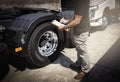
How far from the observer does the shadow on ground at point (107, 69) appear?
3.31 metres

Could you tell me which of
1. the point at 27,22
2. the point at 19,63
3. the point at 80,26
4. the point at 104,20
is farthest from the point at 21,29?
the point at 104,20

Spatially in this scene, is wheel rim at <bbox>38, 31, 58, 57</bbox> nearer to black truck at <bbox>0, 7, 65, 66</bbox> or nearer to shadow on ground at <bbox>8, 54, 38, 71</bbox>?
black truck at <bbox>0, 7, 65, 66</bbox>

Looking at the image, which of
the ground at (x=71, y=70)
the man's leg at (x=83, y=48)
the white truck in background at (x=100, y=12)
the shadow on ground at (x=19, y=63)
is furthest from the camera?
the white truck in background at (x=100, y=12)

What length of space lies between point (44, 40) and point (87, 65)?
1397mm

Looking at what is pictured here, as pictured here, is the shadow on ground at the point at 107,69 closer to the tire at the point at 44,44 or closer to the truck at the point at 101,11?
the tire at the point at 44,44

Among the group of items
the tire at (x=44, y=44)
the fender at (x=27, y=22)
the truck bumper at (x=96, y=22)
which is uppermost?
the fender at (x=27, y=22)

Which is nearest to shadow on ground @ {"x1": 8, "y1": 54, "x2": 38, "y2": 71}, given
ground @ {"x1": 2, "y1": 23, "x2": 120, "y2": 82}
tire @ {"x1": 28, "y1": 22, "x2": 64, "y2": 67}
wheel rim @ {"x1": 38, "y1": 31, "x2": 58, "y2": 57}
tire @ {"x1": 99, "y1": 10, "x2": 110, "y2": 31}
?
ground @ {"x1": 2, "y1": 23, "x2": 120, "y2": 82}

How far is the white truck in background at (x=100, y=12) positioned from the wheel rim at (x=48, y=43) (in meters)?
2.39

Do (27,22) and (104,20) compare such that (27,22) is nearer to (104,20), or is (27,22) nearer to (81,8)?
(81,8)

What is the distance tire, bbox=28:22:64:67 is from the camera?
3.77m

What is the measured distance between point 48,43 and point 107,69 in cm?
159

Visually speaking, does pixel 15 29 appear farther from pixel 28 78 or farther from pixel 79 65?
pixel 79 65

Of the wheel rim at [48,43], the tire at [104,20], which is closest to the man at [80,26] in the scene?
the wheel rim at [48,43]

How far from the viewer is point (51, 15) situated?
13.6ft
